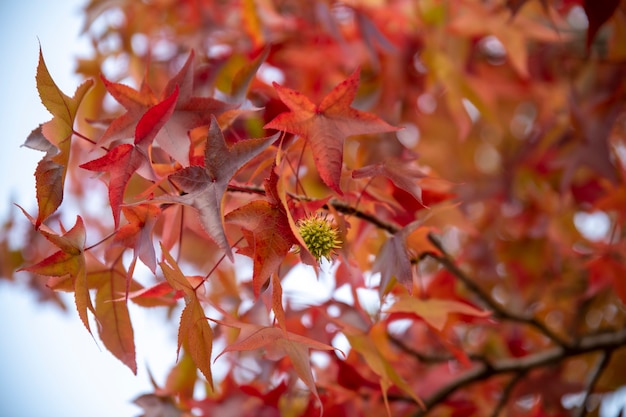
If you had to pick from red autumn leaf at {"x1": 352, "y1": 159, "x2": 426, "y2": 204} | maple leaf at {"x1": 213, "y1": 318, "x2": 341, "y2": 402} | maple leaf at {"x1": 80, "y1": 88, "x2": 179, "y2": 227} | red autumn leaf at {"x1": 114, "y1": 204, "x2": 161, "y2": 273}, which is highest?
maple leaf at {"x1": 80, "y1": 88, "x2": 179, "y2": 227}

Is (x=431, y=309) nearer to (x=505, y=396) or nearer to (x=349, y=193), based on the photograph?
(x=349, y=193)

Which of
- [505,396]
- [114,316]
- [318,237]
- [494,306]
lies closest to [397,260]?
[318,237]

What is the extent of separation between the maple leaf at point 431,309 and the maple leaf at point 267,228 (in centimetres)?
27

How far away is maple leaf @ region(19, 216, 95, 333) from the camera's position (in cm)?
63

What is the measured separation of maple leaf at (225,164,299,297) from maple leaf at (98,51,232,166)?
11 cm

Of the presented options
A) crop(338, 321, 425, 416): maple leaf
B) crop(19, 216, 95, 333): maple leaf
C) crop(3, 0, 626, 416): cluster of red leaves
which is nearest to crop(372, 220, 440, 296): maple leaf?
crop(3, 0, 626, 416): cluster of red leaves

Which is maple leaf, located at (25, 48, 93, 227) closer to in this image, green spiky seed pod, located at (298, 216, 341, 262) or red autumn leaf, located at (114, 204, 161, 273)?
red autumn leaf, located at (114, 204, 161, 273)

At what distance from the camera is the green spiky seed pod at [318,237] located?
27.0 inches

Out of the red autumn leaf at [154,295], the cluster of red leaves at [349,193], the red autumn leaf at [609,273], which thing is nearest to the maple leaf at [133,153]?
the cluster of red leaves at [349,193]

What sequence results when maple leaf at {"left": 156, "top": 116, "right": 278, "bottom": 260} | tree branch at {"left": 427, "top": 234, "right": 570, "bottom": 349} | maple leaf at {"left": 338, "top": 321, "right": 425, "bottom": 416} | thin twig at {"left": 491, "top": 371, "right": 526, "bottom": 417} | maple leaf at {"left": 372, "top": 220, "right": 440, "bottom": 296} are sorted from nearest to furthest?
1. maple leaf at {"left": 156, "top": 116, "right": 278, "bottom": 260}
2. maple leaf at {"left": 372, "top": 220, "right": 440, "bottom": 296}
3. maple leaf at {"left": 338, "top": 321, "right": 425, "bottom": 416}
4. tree branch at {"left": 427, "top": 234, "right": 570, "bottom": 349}
5. thin twig at {"left": 491, "top": 371, "right": 526, "bottom": 417}

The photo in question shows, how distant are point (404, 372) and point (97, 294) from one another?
0.63m

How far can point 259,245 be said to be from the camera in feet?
1.99

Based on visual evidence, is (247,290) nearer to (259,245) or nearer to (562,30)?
(259,245)

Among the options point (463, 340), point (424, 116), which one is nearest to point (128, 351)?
point (424, 116)
